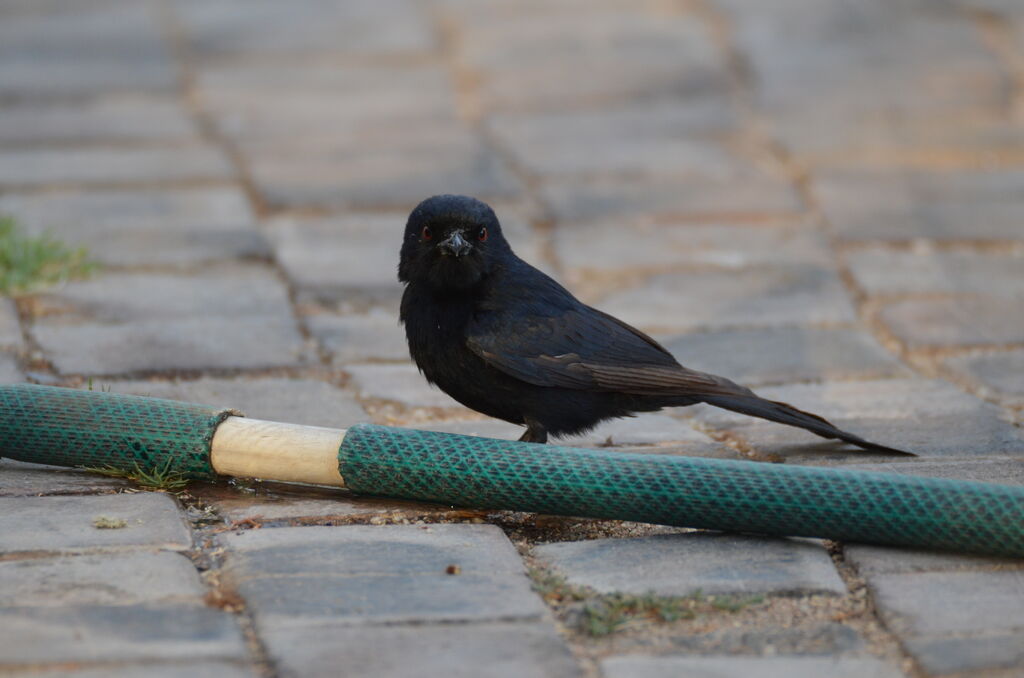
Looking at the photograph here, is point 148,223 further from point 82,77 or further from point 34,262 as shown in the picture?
point 82,77

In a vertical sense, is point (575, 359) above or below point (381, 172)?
below

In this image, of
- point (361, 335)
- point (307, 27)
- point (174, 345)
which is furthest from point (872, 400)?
point (307, 27)

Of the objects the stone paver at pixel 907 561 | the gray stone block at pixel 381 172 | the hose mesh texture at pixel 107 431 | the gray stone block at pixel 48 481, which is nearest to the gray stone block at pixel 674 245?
the gray stone block at pixel 381 172

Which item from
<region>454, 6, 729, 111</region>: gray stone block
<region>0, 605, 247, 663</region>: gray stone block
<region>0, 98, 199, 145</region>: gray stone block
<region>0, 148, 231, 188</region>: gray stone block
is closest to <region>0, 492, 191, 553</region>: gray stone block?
<region>0, 605, 247, 663</region>: gray stone block

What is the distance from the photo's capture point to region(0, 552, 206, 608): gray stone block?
115 inches

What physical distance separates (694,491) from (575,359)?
754mm

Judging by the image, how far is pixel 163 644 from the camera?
2.75 meters

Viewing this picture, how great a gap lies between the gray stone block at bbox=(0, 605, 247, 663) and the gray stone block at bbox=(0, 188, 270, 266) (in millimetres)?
3219

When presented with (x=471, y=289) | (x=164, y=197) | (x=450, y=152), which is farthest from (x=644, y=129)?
(x=471, y=289)

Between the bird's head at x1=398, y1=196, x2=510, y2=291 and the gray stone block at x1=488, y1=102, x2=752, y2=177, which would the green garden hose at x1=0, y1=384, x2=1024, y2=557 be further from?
the gray stone block at x1=488, y1=102, x2=752, y2=177

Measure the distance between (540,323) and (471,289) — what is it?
0.22 meters

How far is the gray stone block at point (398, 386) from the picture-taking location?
4.65 metres

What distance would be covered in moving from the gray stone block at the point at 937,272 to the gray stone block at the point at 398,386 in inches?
80.1

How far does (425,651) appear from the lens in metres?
2.77
